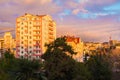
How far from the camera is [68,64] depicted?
4903 cm

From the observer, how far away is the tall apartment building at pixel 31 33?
12025 cm

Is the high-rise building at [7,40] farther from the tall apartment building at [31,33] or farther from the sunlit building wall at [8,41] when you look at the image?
the tall apartment building at [31,33]

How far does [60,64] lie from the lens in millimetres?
48188

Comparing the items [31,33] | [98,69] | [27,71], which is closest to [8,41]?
[31,33]

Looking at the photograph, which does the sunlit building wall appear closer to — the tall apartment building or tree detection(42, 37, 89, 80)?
the tall apartment building

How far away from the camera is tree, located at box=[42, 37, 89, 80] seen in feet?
159

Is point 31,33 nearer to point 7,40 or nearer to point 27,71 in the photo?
point 7,40

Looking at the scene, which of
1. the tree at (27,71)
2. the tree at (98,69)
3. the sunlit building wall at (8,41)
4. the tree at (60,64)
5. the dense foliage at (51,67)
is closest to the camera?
the tree at (27,71)

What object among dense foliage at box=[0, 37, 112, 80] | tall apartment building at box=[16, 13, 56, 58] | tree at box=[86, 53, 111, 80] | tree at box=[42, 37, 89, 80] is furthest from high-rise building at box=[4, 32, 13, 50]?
tree at box=[42, 37, 89, 80]

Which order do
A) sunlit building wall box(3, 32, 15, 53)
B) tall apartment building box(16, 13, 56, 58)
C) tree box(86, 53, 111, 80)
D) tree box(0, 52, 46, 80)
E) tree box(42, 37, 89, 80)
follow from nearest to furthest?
1. tree box(0, 52, 46, 80)
2. tree box(42, 37, 89, 80)
3. tree box(86, 53, 111, 80)
4. tall apartment building box(16, 13, 56, 58)
5. sunlit building wall box(3, 32, 15, 53)

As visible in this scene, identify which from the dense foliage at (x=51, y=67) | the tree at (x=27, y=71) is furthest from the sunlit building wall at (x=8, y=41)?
the tree at (x=27, y=71)

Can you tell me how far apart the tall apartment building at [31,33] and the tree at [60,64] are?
68.0 m

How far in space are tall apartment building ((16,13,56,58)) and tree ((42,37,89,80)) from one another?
223 ft

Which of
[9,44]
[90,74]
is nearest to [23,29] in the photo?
[9,44]
